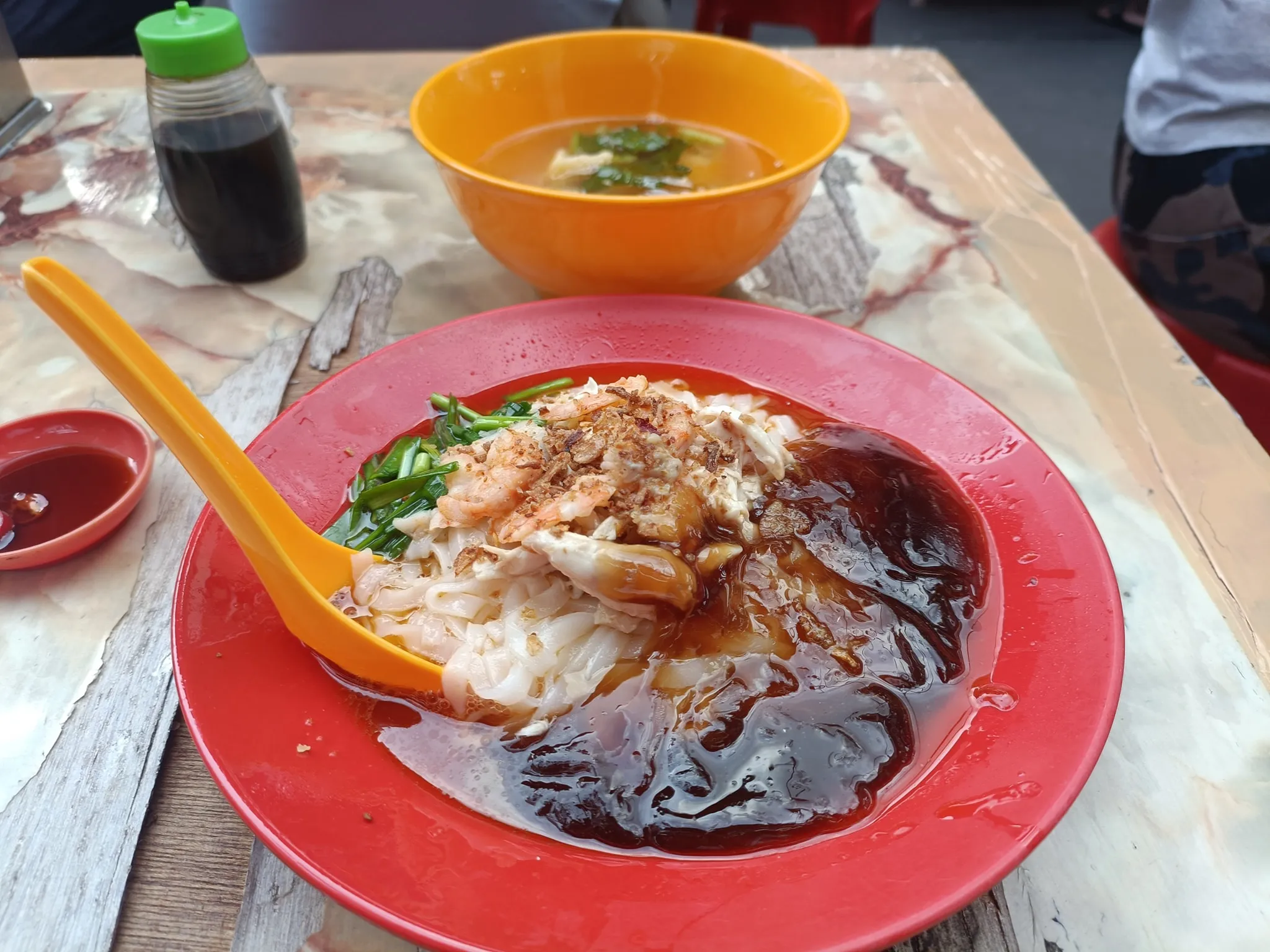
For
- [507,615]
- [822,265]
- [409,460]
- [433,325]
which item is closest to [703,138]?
[822,265]

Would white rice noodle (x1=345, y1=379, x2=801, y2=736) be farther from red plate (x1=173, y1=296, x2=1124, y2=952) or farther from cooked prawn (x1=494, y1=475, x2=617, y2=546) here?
red plate (x1=173, y1=296, x2=1124, y2=952)

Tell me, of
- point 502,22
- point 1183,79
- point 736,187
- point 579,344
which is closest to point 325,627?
point 579,344

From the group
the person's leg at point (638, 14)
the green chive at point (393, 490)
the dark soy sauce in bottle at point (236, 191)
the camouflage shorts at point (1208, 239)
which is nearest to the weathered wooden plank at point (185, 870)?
the green chive at point (393, 490)

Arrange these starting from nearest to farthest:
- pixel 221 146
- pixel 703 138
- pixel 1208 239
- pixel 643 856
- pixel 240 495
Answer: pixel 643 856, pixel 240 495, pixel 221 146, pixel 703 138, pixel 1208 239

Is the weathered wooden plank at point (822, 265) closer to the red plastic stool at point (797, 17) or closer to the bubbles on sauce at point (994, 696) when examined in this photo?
the bubbles on sauce at point (994, 696)

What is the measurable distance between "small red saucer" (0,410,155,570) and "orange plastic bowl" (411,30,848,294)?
785 mm

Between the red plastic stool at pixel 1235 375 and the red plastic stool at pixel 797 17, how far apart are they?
1.69m

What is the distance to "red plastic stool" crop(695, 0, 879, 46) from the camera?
3.49 m

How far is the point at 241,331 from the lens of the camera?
192 centimetres

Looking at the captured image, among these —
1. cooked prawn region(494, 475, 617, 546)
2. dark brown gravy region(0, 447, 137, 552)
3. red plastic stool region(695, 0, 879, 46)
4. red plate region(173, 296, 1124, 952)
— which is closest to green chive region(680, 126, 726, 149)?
red plate region(173, 296, 1124, 952)

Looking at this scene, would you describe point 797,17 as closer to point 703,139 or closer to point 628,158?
point 703,139

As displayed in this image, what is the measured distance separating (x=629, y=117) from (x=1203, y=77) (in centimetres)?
164

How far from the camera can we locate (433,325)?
6.42 ft

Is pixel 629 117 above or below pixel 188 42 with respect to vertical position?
below
